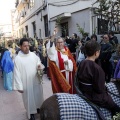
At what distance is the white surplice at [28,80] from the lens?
409cm

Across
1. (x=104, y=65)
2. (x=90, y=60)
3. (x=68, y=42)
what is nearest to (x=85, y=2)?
(x=68, y=42)

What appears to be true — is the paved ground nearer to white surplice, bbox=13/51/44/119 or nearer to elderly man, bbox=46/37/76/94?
white surplice, bbox=13/51/44/119

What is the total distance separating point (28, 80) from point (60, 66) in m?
0.68

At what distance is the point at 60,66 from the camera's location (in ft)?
14.3

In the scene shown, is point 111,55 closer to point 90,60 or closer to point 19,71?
point 19,71

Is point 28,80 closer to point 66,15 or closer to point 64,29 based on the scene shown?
point 66,15

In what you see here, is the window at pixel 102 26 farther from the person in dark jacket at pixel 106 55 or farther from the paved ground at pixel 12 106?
the paved ground at pixel 12 106

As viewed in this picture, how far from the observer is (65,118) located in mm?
2480

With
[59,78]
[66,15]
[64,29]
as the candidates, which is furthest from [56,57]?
[64,29]

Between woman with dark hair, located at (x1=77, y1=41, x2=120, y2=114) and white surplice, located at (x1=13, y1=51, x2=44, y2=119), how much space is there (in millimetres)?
1664

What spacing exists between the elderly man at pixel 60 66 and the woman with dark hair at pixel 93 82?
5.07ft

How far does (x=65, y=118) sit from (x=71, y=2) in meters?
13.3

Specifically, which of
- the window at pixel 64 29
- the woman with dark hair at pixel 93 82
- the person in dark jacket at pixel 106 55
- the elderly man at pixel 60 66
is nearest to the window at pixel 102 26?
the person in dark jacket at pixel 106 55

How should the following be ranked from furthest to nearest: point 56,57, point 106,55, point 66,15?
point 66,15 → point 106,55 → point 56,57
